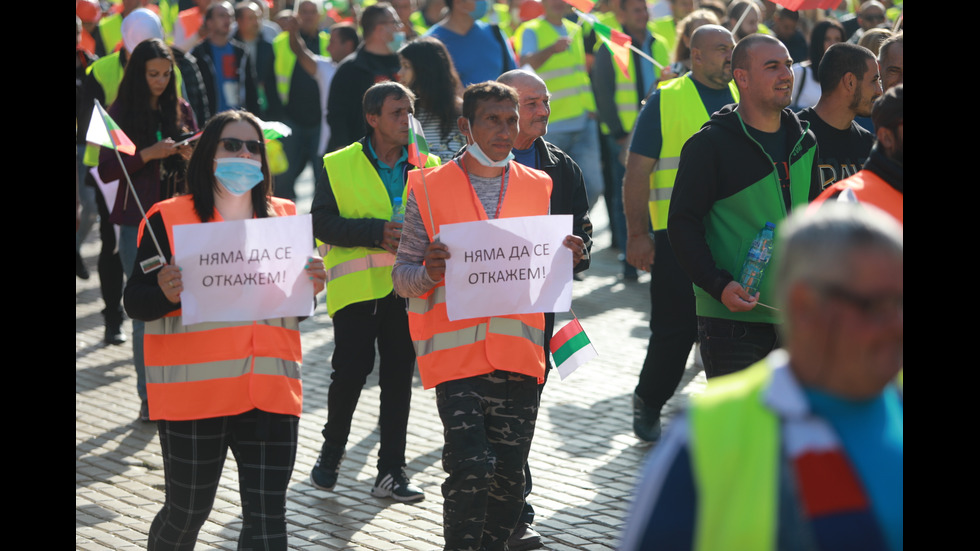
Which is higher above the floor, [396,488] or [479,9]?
[479,9]

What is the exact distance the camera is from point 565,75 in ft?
36.3

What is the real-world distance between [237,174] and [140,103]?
2.80m

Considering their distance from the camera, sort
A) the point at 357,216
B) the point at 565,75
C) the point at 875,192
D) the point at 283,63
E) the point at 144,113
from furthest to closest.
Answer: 1. the point at 283,63
2. the point at 565,75
3. the point at 144,113
4. the point at 357,216
5. the point at 875,192

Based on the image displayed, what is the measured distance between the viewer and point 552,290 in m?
4.73

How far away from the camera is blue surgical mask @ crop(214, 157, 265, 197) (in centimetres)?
441

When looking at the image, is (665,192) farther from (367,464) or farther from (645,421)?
(367,464)

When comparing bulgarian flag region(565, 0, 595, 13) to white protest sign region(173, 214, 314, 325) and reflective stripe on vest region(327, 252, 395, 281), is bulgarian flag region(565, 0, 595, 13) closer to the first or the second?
reflective stripe on vest region(327, 252, 395, 281)

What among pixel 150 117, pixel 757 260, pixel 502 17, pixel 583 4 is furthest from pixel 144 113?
pixel 502 17

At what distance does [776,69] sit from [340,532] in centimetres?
275

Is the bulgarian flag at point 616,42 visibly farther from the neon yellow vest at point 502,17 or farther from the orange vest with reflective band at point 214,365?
the neon yellow vest at point 502,17

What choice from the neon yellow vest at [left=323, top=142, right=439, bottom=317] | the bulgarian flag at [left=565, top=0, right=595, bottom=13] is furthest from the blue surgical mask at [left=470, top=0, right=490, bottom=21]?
the neon yellow vest at [left=323, top=142, right=439, bottom=317]

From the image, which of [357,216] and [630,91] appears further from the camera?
[630,91]

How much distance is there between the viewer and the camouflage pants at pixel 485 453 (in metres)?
4.41

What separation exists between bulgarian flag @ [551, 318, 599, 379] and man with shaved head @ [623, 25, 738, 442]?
1.35m
